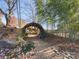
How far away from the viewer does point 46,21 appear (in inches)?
641

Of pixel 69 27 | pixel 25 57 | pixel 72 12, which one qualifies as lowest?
pixel 25 57

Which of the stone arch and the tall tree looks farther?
the tall tree

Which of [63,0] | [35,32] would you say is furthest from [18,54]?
[35,32]

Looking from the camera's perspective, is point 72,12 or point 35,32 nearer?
point 72,12

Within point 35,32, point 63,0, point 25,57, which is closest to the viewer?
point 25,57

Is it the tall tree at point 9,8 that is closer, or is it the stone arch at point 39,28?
the stone arch at point 39,28

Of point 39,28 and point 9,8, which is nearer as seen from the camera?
point 39,28

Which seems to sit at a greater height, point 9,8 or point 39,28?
point 9,8

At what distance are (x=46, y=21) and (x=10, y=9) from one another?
6157mm

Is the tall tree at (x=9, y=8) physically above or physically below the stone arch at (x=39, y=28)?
above

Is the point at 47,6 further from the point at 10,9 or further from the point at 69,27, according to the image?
the point at 10,9

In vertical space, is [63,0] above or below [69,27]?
above

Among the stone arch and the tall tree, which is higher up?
the tall tree

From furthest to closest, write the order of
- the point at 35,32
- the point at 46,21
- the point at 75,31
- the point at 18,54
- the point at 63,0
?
1. the point at 35,32
2. the point at 46,21
3. the point at 75,31
4. the point at 63,0
5. the point at 18,54
